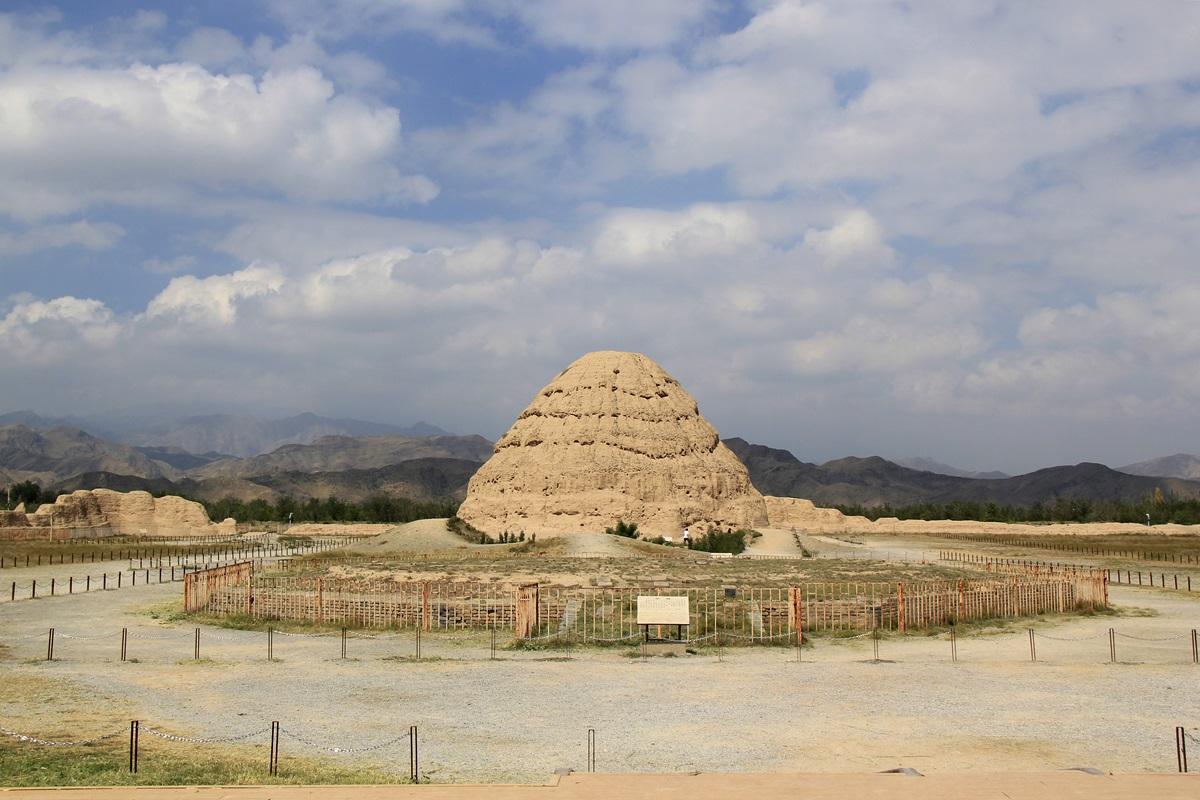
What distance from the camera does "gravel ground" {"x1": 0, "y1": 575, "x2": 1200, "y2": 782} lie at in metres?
12.6

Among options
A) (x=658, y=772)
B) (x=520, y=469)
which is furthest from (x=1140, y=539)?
(x=658, y=772)

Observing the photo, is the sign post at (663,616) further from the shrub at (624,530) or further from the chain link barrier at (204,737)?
the shrub at (624,530)

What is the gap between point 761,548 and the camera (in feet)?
195

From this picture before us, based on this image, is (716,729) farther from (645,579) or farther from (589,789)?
(645,579)

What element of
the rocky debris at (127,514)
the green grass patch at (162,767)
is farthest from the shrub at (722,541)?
the rocky debris at (127,514)

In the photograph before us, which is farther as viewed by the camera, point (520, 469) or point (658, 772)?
point (520, 469)

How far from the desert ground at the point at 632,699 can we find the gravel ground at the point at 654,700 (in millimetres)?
62

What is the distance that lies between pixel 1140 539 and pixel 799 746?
263 ft

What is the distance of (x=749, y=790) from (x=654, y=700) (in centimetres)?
657

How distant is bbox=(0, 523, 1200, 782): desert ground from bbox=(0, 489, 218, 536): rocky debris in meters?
60.5

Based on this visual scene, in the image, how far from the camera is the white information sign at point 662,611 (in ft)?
72.1

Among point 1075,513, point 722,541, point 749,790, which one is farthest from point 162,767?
point 1075,513

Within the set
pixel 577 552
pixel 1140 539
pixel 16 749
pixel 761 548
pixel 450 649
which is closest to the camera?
pixel 16 749

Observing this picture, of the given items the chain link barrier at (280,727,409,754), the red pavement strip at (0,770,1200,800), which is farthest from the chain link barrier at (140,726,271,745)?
the red pavement strip at (0,770,1200,800)
